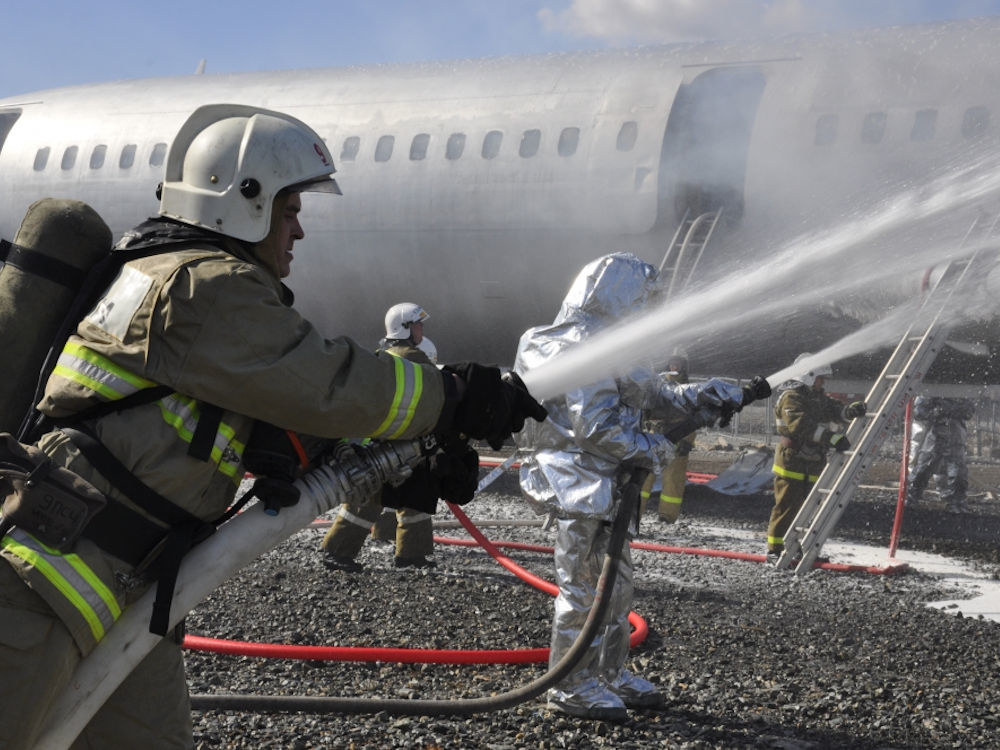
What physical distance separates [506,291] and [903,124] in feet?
14.6

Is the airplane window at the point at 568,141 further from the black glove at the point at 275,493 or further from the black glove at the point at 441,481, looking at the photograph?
the black glove at the point at 275,493

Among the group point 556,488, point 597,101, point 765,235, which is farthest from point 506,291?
point 556,488

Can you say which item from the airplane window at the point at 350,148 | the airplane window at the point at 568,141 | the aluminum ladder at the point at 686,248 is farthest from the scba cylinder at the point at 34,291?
the airplane window at the point at 350,148

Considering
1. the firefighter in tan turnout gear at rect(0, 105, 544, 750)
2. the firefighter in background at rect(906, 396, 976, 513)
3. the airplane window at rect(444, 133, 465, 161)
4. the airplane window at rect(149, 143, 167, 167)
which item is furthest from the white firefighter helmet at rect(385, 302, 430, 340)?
the airplane window at rect(149, 143, 167, 167)

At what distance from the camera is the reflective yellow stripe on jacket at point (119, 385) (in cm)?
233

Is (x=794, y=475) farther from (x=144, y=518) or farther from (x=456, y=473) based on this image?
(x=144, y=518)

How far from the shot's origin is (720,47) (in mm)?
11742

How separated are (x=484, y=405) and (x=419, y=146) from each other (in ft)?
34.5

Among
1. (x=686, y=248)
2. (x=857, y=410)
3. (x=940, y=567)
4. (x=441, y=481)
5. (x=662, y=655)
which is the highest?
(x=686, y=248)

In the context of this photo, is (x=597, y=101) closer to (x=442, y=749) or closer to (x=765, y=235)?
(x=765, y=235)

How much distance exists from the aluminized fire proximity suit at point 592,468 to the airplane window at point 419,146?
26.3ft

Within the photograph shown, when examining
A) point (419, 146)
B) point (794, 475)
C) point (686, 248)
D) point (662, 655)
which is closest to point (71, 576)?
point (662, 655)

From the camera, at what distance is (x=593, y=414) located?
4.79 metres

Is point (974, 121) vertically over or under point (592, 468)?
over
